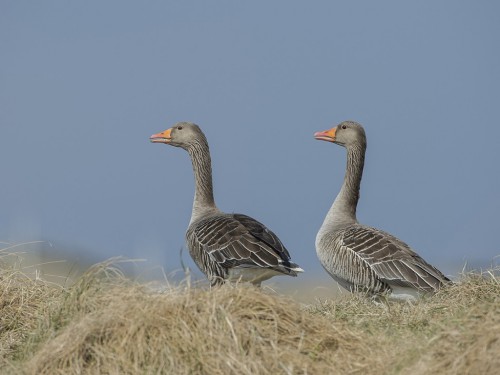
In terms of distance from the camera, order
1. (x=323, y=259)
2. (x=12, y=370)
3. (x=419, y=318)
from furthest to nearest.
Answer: (x=323, y=259)
(x=419, y=318)
(x=12, y=370)

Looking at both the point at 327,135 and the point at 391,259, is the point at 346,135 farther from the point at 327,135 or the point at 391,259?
the point at 391,259

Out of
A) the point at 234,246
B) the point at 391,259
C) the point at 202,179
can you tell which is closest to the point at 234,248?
the point at 234,246

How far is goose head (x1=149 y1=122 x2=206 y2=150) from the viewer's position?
1436 centimetres

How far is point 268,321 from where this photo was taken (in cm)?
714

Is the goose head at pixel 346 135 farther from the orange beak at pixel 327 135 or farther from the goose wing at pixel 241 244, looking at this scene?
the goose wing at pixel 241 244

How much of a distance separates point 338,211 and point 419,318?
197 inches

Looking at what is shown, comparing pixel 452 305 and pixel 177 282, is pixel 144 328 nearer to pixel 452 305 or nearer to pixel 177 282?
pixel 177 282

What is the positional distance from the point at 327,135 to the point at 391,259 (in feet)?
9.90

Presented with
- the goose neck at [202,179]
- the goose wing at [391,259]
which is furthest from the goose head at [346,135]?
the goose wing at [391,259]

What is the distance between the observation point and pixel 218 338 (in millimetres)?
6723

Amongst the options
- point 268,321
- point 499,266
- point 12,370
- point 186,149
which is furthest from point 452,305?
point 186,149

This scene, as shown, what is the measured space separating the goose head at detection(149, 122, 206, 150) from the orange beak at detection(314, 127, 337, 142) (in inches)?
64.2

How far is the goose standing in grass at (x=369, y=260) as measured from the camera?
37.8 feet

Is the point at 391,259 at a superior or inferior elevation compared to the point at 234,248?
inferior
